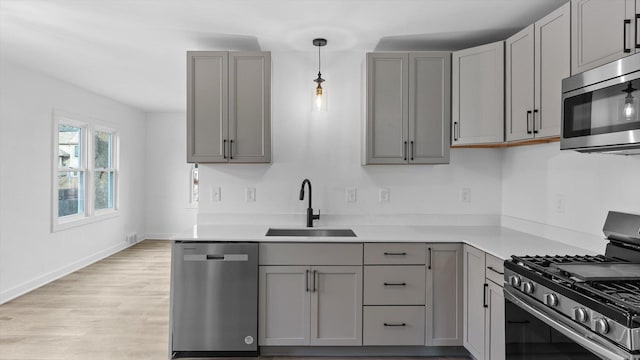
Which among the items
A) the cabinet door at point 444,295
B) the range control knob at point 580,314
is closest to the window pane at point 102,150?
the cabinet door at point 444,295

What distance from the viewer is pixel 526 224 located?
2975mm

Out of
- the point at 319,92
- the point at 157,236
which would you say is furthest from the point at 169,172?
the point at 319,92

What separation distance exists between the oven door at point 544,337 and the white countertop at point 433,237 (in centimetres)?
31

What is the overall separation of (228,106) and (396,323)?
76.7 inches

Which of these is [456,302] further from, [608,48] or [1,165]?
[1,165]

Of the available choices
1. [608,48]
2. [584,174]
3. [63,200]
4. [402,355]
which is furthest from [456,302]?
[63,200]

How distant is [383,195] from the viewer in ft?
11.1

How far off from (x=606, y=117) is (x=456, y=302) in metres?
1.47

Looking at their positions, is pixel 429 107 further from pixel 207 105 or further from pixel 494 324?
pixel 207 105

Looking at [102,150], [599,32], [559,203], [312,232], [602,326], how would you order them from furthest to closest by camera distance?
1. [102,150]
2. [312,232]
3. [559,203]
4. [599,32]
5. [602,326]

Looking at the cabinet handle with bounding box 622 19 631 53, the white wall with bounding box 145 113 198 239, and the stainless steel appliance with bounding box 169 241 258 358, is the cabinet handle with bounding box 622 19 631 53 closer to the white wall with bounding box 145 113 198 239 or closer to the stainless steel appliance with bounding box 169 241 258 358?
the stainless steel appliance with bounding box 169 241 258 358

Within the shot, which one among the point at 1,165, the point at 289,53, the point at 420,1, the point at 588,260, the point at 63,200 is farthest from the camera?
the point at 63,200

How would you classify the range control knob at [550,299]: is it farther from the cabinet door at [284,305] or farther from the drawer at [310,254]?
the cabinet door at [284,305]

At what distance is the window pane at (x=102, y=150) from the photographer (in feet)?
19.5
